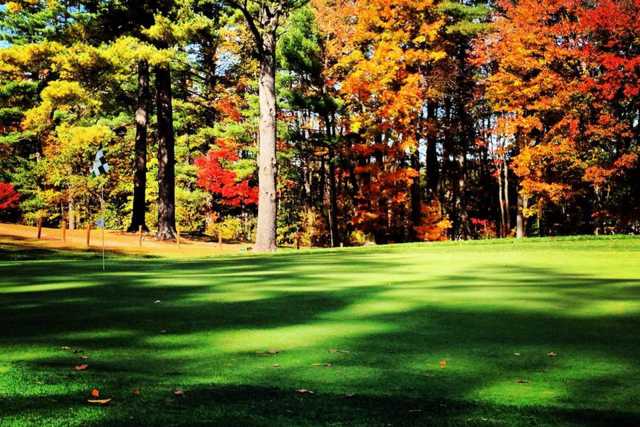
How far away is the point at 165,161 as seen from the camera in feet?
88.6

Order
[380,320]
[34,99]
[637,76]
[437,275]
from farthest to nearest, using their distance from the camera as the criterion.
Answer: [34,99]
[637,76]
[437,275]
[380,320]

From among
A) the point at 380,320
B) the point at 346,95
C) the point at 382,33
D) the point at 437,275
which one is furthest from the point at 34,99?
the point at 380,320

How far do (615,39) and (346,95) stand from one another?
12.4 metres

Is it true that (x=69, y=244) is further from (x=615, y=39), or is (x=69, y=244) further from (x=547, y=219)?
(x=547, y=219)

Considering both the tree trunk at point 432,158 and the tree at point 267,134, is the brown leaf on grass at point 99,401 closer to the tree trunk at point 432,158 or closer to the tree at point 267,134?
the tree at point 267,134

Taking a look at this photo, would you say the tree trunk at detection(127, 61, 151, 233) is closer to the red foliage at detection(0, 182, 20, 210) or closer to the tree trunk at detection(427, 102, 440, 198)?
the red foliage at detection(0, 182, 20, 210)

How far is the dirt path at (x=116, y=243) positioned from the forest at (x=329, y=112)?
1.32 m

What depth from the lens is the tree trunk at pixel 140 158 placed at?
28.4 m

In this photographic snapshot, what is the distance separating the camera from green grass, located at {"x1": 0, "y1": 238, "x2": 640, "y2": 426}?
10.3 feet

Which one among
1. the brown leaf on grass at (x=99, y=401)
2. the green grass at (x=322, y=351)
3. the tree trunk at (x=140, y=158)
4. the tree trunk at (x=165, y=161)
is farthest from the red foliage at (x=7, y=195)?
the brown leaf on grass at (x=99, y=401)

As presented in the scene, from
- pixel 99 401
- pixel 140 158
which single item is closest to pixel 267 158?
pixel 140 158

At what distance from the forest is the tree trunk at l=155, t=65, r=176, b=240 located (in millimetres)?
57

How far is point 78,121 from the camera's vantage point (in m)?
30.9

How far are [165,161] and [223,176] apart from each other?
1001 cm
